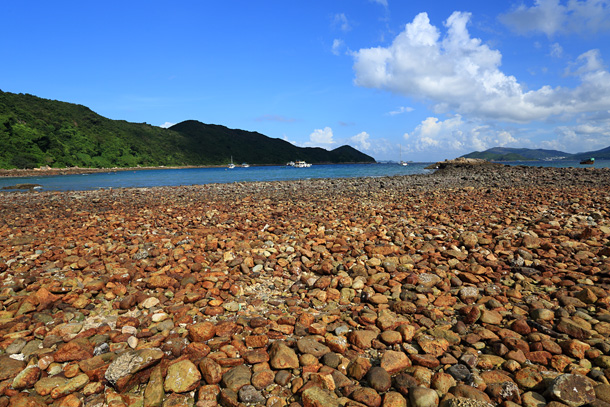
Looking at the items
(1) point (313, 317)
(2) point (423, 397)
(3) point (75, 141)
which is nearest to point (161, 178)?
(1) point (313, 317)

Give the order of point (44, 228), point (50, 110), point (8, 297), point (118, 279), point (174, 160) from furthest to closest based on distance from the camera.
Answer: point (174, 160)
point (50, 110)
point (44, 228)
point (118, 279)
point (8, 297)

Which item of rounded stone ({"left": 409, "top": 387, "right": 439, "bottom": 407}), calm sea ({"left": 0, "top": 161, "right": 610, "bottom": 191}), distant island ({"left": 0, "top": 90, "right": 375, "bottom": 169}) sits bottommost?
rounded stone ({"left": 409, "top": 387, "right": 439, "bottom": 407})

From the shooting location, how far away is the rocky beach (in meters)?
2.82

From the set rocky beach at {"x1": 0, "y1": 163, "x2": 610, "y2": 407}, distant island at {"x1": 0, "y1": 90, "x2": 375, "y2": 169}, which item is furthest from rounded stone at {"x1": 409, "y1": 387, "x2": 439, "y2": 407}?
distant island at {"x1": 0, "y1": 90, "x2": 375, "y2": 169}

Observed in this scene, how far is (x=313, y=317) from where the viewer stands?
4059 millimetres

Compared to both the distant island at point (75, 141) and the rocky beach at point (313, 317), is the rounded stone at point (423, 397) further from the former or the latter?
the distant island at point (75, 141)

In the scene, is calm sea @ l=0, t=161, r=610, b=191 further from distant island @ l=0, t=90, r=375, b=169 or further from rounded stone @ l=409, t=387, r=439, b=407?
rounded stone @ l=409, t=387, r=439, b=407

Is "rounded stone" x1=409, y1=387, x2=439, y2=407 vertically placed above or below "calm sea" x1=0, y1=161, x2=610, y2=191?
below

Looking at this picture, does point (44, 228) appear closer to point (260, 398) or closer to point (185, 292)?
point (185, 292)

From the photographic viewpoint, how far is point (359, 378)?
297 centimetres

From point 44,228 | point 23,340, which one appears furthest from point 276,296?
point 44,228

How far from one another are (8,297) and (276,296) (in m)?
4.22

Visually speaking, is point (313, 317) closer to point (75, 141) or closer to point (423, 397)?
point (423, 397)

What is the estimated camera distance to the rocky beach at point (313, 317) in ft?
9.24
